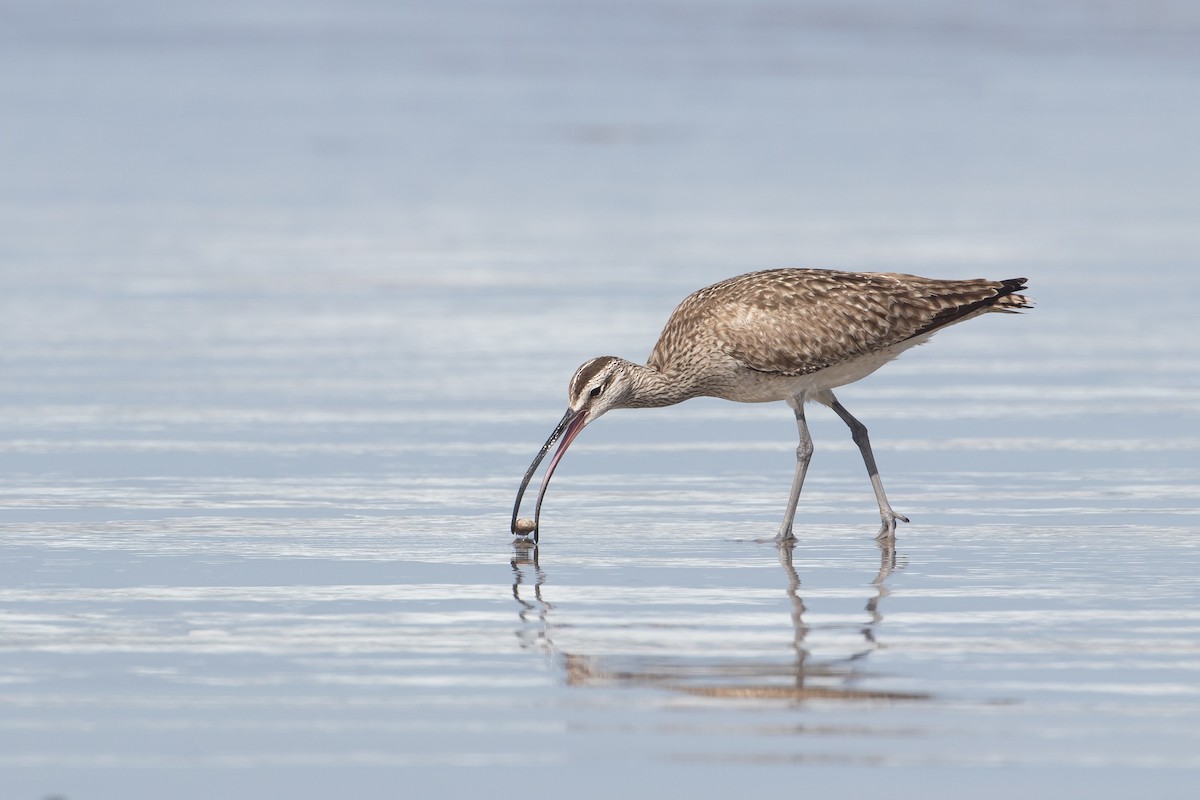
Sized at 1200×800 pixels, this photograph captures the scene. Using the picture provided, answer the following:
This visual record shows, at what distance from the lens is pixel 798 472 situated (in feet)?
33.4

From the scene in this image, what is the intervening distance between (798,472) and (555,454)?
1.01 m

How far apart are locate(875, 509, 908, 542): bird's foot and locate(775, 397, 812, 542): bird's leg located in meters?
0.35

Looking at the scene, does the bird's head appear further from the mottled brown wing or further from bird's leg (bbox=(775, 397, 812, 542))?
bird's leg (bbox=(775, 397, 812, 542))

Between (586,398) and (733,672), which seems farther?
(586,398)

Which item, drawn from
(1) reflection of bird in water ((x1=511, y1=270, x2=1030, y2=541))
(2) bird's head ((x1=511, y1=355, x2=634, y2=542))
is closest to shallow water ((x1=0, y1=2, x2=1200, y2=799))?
(2) bird's head ((x1=511, y1=355, x2=634, y2=542))

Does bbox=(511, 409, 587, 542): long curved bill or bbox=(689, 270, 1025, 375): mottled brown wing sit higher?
bbox=(689, 270, 1025, 375): mottled brown wing

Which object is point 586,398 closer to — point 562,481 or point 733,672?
point 562,481

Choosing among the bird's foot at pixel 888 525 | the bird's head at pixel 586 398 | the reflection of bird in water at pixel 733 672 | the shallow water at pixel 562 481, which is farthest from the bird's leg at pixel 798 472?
the reflection of bird in water at pixel 733 672

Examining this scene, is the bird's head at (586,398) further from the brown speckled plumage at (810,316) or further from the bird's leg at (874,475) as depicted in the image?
the bird's leg at (874,475)

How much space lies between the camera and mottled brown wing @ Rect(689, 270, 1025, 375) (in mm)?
10570

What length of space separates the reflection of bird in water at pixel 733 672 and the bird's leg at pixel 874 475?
1.65 m

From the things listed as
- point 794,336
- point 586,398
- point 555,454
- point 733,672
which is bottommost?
point 733,672

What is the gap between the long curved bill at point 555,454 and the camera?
9609 mm

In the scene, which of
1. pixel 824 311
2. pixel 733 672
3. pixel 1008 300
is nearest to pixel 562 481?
pixel 824 311
